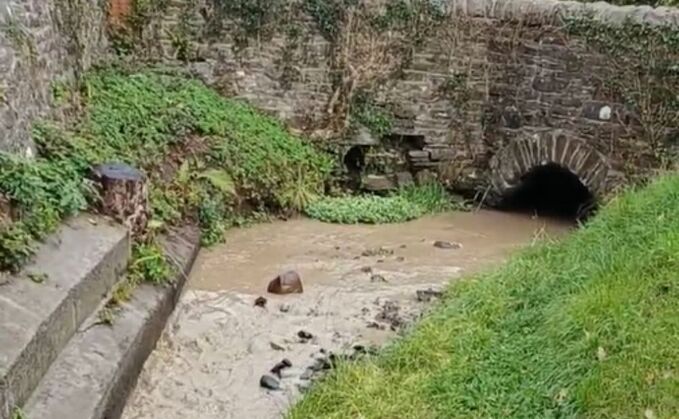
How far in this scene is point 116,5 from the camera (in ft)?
33.6

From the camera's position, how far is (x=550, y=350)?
4734 millimetres

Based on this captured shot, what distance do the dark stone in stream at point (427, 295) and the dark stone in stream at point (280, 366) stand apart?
57.3 inches

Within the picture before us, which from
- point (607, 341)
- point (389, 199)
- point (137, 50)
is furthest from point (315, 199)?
point (607, 341)

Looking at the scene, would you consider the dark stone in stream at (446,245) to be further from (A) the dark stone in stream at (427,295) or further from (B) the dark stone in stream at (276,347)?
(B) the dark stone in stream at (276,347)

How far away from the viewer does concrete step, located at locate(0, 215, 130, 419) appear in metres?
4.20

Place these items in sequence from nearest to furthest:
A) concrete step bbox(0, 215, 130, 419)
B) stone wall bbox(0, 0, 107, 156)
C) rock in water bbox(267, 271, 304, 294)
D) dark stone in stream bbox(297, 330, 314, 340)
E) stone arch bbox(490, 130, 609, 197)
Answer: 1. concrete step bbox(0, 215, 130, 419)
2. dark stone in stream bbox(297, 330, 314, 340)
3. stone wall bbox(0, 0, 107, 156)
4. rock in water bbox(267, 271, 304, 294)
5. stone arch bbox(490, 130, 609, 197)

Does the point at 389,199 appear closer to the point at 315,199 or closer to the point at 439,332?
the point at 315,199

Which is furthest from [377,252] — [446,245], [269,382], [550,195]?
[550,195]

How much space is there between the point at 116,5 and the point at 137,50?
53 centimetres

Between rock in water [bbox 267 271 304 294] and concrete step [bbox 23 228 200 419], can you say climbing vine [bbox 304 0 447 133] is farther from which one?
concrete step [bbox 23 228 200 419]

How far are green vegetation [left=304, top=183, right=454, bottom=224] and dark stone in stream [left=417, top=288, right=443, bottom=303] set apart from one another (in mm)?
2520

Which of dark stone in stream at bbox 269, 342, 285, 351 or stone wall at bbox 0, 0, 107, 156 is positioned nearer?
dark stone in stream at bbox 269, 342, 285, 351

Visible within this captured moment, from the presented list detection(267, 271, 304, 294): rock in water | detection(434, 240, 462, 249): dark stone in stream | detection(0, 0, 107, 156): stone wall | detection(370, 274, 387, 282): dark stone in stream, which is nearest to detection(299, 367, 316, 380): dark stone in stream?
detection(267, 271, 304, 294): rock in water

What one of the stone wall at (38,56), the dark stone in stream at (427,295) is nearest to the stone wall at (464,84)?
the stone wall at (38,56)
